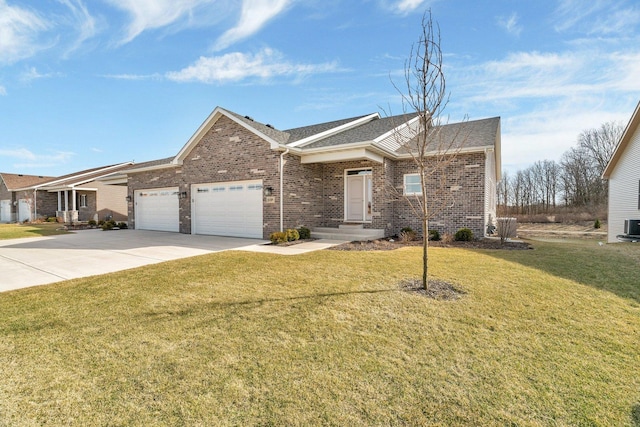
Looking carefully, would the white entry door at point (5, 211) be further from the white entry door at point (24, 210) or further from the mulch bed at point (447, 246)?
the mulch bed at point (447, 246)

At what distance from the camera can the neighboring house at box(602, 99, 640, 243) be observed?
42.9 feet

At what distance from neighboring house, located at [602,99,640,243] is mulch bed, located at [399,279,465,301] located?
13.3 m

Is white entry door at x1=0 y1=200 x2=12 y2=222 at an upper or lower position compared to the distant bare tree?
lower

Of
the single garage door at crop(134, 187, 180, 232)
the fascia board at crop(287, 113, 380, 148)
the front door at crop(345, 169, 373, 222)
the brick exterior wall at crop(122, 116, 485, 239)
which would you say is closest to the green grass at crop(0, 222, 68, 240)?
the single garage door at crop(134, 187, 180, 232)

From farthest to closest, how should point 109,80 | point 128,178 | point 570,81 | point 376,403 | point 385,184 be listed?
point 128,178 → point 109,80 → point 385,184 → point 570,81 → point 376,403

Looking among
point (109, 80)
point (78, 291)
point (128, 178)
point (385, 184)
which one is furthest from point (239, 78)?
point (78, 291)

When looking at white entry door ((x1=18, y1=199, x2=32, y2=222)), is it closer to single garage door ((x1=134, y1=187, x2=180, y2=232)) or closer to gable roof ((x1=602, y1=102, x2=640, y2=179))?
single garage door ((x1=134, y1=187, x2=180, y2=232))

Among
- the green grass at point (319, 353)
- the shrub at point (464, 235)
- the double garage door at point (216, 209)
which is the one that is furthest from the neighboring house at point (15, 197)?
the shrub at point (464, 235)

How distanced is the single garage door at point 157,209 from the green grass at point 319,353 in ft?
34.6

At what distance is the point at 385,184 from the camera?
12.0 m

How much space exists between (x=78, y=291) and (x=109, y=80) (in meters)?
12.1

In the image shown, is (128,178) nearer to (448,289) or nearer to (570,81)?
(448,289)

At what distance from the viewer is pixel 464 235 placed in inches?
431

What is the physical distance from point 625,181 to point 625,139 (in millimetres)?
2021
